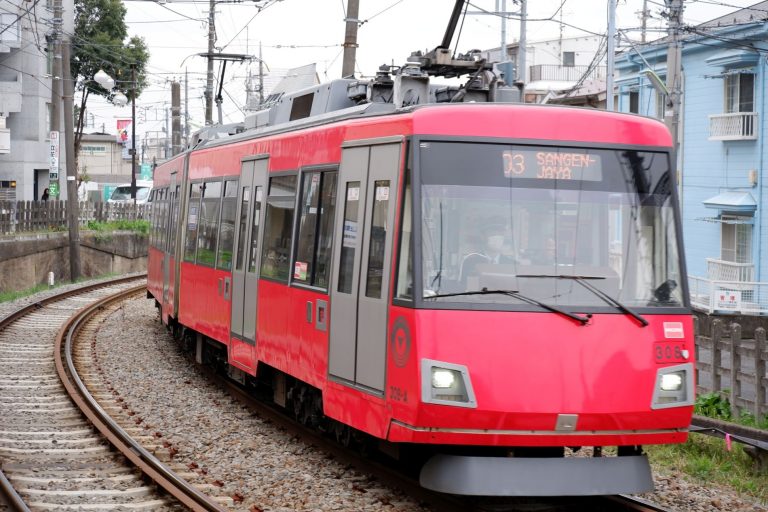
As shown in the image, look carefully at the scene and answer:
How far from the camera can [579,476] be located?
7500 millimetres

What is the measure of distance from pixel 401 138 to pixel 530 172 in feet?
2.99

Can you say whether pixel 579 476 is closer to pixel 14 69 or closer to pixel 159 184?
pixel 159 184

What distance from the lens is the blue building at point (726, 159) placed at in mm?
27203

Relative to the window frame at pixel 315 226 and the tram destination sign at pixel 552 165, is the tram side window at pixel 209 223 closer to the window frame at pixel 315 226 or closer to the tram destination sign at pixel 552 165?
the window frame at pixel 315 226

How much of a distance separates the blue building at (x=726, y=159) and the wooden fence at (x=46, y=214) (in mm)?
19530

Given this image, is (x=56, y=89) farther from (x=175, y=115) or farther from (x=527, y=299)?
(x=527, y=299)

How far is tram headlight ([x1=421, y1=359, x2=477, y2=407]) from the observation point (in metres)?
7.35

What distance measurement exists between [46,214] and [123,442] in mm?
29487

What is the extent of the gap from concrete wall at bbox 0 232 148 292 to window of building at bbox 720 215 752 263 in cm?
1936

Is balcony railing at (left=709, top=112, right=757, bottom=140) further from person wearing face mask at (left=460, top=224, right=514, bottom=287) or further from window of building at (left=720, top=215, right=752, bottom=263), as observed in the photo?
person wearing face mask at (left=460, top=224, right=514, bottom=287)

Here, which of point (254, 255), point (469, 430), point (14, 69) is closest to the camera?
point (469, 430)

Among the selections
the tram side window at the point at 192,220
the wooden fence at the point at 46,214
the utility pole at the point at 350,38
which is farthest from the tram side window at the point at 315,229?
the wooden fence at the point at 46,214

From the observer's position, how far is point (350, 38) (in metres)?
20.6

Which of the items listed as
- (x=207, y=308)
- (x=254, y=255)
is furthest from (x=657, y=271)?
(x=207, y=308)
